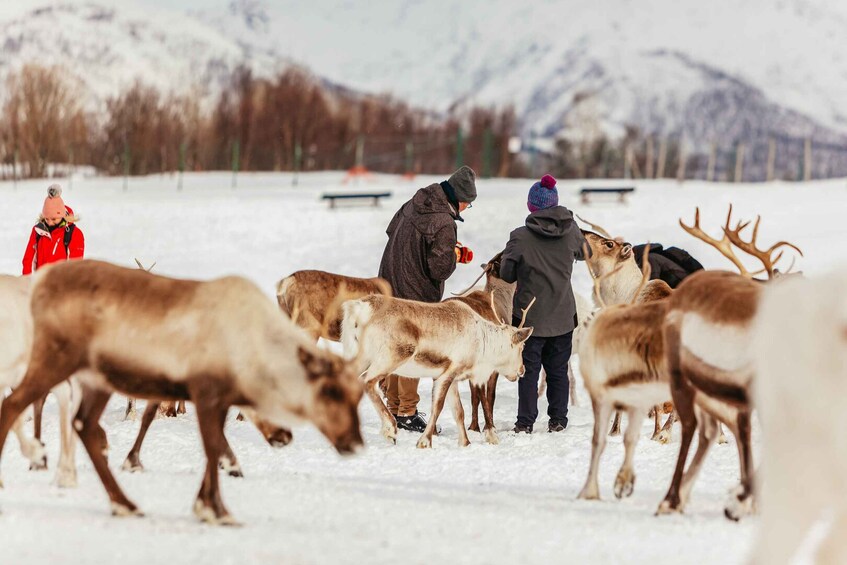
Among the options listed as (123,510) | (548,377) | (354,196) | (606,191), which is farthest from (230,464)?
(606,191)

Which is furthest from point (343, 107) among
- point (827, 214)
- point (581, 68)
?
point (581, 68)

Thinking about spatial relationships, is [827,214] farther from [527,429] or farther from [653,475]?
[653,475]

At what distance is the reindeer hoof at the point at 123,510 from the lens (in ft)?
18.7

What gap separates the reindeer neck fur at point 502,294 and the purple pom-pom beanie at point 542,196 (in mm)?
1196

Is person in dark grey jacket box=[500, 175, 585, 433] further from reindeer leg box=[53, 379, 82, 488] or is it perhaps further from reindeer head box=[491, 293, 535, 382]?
reindeer leg box=[53, 379, 82, 488]

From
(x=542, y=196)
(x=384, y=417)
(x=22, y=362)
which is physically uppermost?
(x=542, y=196)

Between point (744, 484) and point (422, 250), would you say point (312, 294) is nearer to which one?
point (422, 250)

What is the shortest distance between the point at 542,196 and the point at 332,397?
14.9 ft

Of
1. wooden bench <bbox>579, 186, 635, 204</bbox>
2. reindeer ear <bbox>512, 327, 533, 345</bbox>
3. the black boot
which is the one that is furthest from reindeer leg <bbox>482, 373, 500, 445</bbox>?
wooden bench <bbox>579, 186, 635, 204</bbox>

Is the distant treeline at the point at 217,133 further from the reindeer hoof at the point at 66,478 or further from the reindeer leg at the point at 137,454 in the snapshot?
the reindeer hoof at the point at 66,478

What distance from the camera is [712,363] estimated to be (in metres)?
5.84

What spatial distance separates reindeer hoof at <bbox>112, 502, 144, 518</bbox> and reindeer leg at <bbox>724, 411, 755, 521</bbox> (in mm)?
2896

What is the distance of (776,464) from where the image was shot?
3928mm

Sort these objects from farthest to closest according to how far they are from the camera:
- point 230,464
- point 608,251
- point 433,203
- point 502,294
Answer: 1. point 502,294
2. point 608,251
3. point 433,203
4. point 230,464
